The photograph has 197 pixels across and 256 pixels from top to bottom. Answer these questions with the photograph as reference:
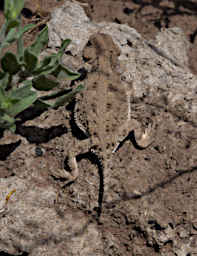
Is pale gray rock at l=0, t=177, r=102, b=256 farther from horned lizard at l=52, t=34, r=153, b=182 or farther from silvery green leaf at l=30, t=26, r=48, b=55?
silvery green leaf at l=30, t=26, r=48, b=55

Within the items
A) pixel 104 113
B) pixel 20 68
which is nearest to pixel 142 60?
pixel 104 113

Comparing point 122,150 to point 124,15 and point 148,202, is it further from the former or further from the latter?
point 124,15

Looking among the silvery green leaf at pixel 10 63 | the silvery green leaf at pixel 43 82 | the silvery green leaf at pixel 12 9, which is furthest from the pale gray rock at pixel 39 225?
the silvery green leaf at pixel 12 9

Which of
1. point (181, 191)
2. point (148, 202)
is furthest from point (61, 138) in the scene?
point (181, 191)

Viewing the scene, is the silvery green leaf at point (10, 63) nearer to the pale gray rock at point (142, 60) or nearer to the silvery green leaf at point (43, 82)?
the silvery green leaf at point (43, 82)

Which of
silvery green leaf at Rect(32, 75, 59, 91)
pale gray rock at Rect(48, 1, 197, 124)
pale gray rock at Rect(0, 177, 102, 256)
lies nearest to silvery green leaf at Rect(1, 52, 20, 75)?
silvery green leaf at Rect(32, 75, 59, 91)
